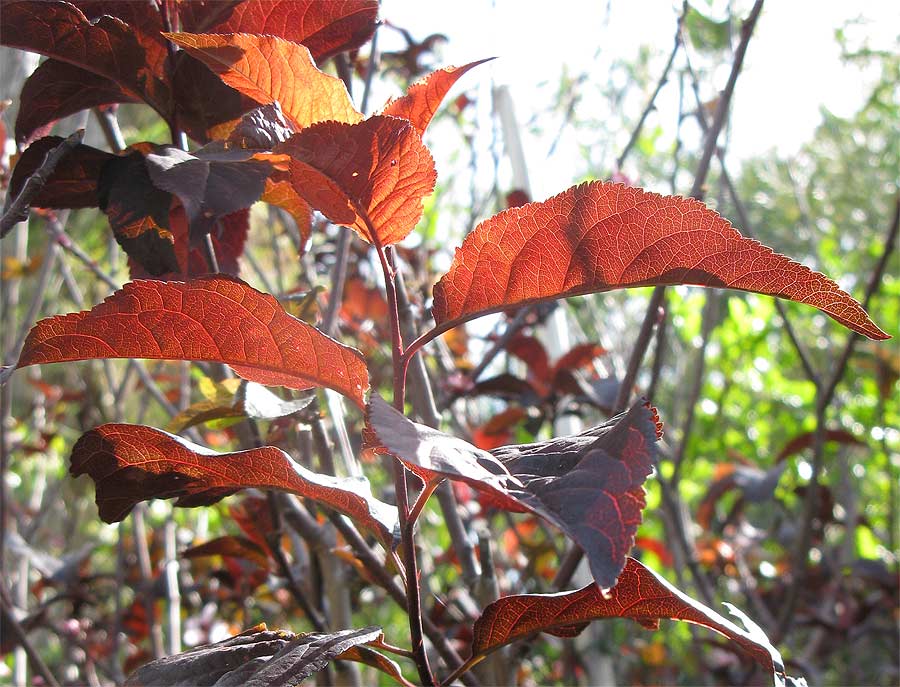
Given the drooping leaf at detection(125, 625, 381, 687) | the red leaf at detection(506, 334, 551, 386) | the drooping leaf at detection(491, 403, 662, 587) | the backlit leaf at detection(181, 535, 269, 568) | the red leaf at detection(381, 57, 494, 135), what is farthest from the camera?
the red leaf at detection(506, 334, 551, 386)

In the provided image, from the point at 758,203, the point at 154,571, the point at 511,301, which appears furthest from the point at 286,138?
the point at 758,203

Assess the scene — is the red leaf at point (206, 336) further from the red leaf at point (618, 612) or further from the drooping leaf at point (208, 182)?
the red leaf at point (618, 612)

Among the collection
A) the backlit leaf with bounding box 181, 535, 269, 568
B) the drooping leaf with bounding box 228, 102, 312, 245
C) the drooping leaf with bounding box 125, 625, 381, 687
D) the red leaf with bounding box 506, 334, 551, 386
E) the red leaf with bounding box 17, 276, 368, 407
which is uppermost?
the drooping leaf with bounding box 228, 102, 312, 245

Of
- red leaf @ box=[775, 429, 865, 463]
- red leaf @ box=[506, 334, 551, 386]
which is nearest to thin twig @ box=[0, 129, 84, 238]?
red leaf @ box=[506, 334, 551, 386]

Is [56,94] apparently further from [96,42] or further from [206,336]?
[206,336]

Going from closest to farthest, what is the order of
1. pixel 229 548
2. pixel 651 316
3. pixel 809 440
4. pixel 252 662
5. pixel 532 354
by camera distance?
pixel 252 662 < pixel 651 316 < pixel 229 548 < pixel 532 354 < pixel 809 440

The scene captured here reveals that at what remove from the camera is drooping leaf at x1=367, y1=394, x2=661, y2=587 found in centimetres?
44

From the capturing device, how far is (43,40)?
71 cm

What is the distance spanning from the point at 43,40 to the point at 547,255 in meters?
0.49

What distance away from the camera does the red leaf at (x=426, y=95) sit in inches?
26.2

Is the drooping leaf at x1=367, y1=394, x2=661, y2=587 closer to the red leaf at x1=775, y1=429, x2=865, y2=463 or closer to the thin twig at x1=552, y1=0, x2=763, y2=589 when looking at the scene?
the thin twig at x1=552, y1=0, x2=763, y2=589

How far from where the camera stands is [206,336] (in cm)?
59

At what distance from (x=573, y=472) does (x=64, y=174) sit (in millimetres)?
555

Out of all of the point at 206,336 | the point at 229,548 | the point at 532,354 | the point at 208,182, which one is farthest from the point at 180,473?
the point at 532,354
